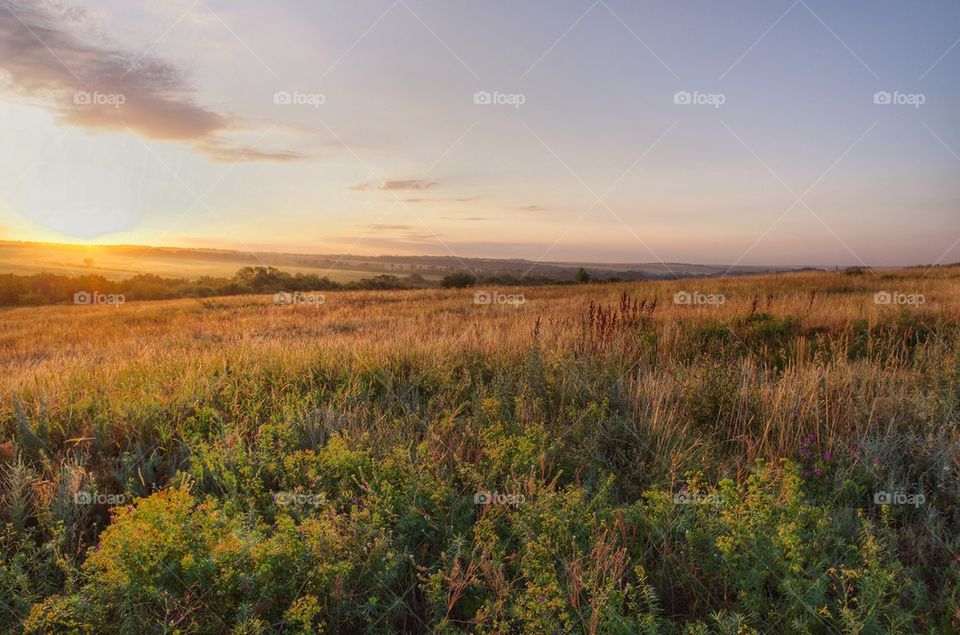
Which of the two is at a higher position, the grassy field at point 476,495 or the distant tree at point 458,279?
the distant tree at point 458,279

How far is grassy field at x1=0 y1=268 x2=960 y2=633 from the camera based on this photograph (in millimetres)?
2531

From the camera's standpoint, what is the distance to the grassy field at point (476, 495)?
253 cm

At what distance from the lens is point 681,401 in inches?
209

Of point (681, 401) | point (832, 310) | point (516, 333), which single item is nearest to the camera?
point (681, 401)

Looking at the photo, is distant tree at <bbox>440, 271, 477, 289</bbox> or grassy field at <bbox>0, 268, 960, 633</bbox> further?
distant tree at <bbox>440, 271, 477, 289</bbox>

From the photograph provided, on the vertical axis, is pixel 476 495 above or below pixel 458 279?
below

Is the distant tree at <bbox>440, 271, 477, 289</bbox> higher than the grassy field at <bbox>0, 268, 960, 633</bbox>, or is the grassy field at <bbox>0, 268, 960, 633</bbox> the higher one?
the distant tree at <bbox>440, 271, 477, 289</bbox>

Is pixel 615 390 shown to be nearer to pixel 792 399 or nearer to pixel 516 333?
pixel 792 399

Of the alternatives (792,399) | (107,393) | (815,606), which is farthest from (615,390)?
(107,393)

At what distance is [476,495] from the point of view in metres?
3.33

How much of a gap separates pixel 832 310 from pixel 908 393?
19.2 ft

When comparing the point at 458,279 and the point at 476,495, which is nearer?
the point at 476,495

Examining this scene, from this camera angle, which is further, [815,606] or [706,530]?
[706,530]

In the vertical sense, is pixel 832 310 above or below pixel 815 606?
above
